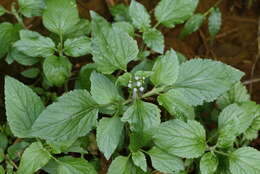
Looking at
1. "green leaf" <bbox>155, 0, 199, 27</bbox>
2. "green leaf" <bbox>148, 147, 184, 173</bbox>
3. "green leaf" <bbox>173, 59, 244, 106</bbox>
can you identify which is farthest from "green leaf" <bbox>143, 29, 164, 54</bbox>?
"green leaf" <bbox>148, 147, 184, 173</bbox>

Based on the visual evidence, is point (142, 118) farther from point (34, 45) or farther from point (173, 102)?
point (34, 45)

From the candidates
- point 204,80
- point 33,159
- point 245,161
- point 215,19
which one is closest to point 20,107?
point 33,159

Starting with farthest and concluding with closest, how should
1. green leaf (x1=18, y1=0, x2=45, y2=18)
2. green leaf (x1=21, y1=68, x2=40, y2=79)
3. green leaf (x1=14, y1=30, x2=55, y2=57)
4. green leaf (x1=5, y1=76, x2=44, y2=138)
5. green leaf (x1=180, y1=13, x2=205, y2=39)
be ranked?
green leaf (x1=180, y1=13, x2=205, y2=39) < green leaf (x1=21, y1=68, x2=40, y2=79) < green leaf (x1=18, y1=0, x2=45, y2=18) < green leaf (x1=14, y1=30, x2=55, y2=57) < green leaf (x1=5, y1=76, x2=44, y2=138)

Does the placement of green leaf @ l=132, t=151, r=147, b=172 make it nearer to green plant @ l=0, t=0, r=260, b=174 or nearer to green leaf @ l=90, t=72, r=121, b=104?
green plant @ l=0, t=0, r=260, b=174

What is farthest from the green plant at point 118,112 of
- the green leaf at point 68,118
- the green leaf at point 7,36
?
the green leaf at point 7,36

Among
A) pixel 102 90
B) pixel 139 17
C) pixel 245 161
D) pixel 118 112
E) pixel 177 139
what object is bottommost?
pixel 245 161

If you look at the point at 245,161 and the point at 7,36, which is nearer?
the point at 245,161
